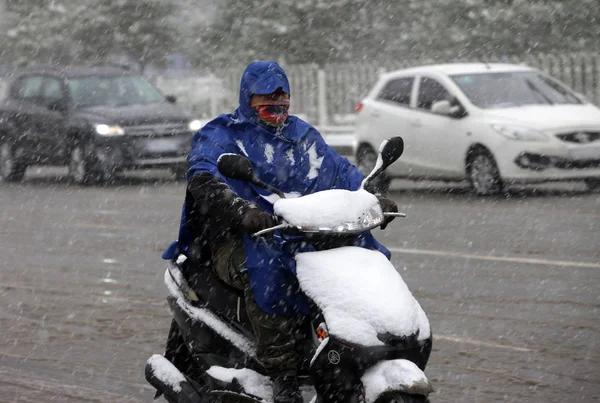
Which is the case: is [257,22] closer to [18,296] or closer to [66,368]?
[18,296]

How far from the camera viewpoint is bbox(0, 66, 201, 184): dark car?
761 inches

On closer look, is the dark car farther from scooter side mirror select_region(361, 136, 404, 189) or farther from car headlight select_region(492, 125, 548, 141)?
scooter side mirror select_region(361, 136, 404, 189)

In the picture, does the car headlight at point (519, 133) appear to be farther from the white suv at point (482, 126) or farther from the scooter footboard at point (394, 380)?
the scooter footboard at point (394, 380)

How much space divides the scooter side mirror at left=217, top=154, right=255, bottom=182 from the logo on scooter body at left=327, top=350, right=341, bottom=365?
2.15 ft

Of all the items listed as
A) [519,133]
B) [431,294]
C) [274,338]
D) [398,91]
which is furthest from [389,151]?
[398,91]

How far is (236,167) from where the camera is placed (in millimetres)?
4395

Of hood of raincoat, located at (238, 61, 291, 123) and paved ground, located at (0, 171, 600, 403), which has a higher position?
hood of raincoat, located at (238, 61, 291, 123)

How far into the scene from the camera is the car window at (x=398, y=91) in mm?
16984

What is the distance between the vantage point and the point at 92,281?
1004 centimetres

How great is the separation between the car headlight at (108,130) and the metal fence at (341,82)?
8.31 meters

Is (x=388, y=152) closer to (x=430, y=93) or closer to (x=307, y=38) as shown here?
(x=430, y=93)

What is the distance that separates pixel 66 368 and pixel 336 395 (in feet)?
9.89

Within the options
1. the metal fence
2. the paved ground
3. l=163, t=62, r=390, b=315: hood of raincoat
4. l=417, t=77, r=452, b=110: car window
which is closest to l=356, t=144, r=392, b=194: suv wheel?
l=417, t=77, r=452, b=110: car window

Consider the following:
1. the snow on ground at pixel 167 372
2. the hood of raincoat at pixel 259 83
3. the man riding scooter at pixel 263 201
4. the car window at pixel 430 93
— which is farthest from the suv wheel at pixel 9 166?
the hood of raincoat at pixel 259 83
